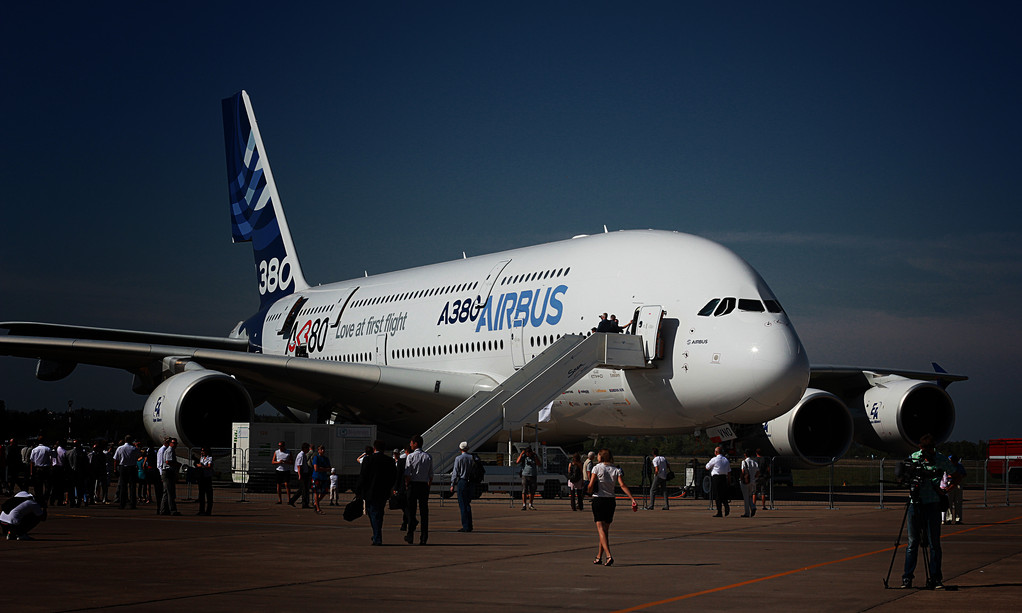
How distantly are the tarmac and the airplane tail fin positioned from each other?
18.1 m

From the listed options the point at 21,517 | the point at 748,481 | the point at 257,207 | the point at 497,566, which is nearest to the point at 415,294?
the point at 748,481

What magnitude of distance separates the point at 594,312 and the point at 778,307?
323 centimetres

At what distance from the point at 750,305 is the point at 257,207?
2128 cm

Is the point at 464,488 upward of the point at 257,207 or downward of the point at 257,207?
downward

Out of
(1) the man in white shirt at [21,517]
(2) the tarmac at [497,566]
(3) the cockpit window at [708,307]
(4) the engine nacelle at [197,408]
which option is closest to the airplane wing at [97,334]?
(4) the engine nacelle at [197,408]

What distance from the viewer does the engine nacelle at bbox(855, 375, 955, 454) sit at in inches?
1021

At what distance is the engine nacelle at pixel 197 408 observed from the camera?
22625 mm

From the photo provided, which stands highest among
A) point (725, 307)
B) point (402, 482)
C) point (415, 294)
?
point (415, 294)

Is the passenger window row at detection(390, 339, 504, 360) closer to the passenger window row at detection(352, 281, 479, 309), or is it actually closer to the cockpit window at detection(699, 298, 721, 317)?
the passenger window row at detection(352, 281, 479, 309)

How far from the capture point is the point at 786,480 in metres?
29.3

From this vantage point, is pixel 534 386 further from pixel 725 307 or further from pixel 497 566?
pixel 497 566

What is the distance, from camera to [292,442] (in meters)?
24.7

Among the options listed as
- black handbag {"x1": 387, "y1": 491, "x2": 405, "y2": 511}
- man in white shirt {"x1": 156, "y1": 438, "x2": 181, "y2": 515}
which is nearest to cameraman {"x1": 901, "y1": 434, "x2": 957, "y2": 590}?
black handbag {"x1": 387, "y1": 491, "x2": 405, "y2": 511}

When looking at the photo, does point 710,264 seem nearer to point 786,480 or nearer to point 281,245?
point 786,480
